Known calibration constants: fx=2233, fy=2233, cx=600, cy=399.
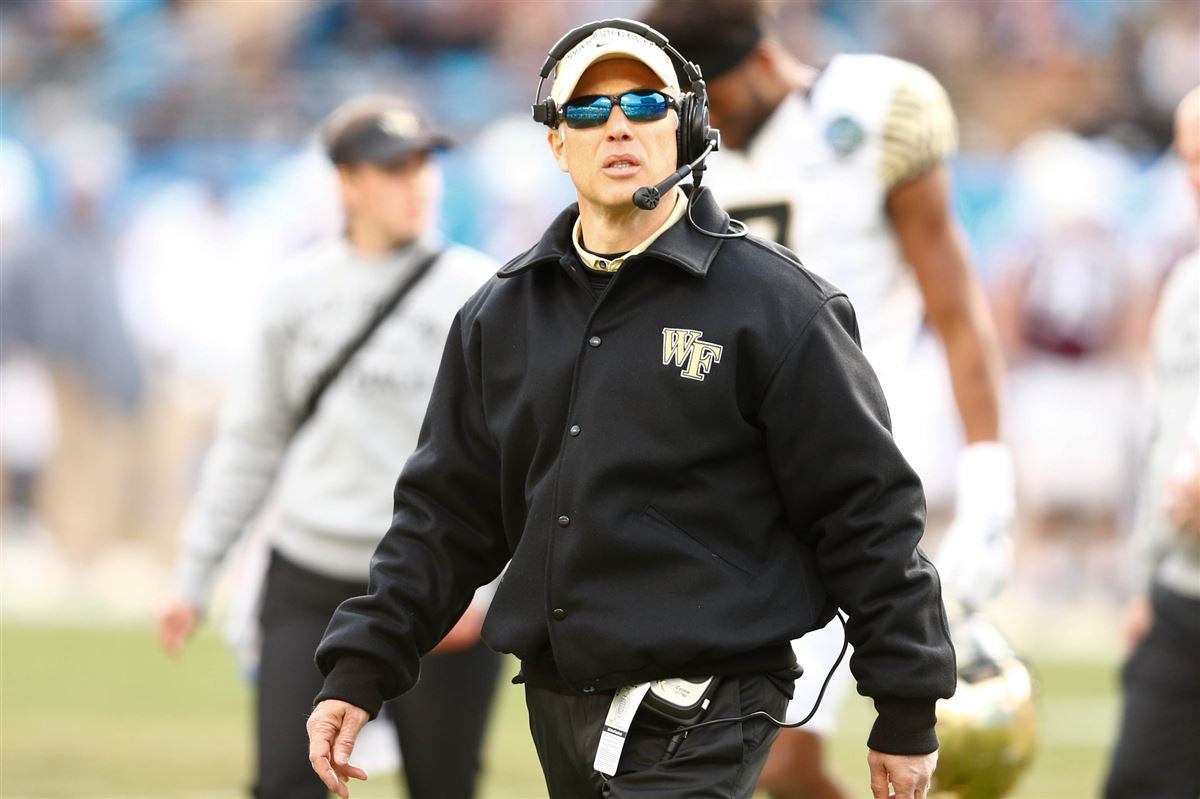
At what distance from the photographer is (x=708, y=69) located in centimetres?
547

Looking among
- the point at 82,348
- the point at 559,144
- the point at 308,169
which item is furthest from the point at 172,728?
the point at 82,348

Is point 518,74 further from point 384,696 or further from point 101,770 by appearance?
point 384,696

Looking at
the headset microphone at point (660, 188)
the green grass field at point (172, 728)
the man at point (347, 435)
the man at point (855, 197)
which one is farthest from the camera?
the green grass field at point (172, 728)

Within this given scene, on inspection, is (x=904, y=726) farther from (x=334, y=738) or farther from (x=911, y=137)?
(x=911, y=137)

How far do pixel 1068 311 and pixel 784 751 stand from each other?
10553 millimetres

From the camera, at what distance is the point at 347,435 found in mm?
6020

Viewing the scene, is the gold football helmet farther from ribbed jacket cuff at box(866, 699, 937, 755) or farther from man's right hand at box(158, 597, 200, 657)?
man's right hand at box(158, 597, 200, 657)

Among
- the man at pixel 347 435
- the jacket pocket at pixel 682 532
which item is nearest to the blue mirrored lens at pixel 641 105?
the jacket pocket at pixel 682 532

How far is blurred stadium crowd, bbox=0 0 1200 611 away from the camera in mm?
15859

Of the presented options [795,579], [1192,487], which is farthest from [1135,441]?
[795,579]

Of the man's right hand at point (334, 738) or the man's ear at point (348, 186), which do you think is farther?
the man's ear at point (348, 186)

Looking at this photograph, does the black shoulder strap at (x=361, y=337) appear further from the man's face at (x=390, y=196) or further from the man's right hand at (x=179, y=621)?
the man's right hand at (x=179, y=621)

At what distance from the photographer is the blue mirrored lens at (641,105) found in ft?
13.0

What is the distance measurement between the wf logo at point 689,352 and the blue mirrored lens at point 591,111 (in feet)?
1.30
